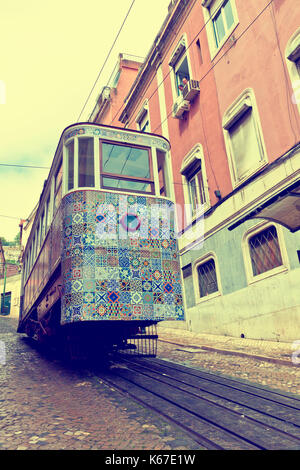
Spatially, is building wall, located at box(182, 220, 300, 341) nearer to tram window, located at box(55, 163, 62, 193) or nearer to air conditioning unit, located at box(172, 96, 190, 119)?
air conditioning unit, located at box(172, 96, 190, 119)

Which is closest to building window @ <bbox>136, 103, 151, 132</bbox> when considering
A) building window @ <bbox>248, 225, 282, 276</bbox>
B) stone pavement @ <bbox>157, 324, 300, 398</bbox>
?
building window @ <bbox>248, 225, 282, 276</bbox>

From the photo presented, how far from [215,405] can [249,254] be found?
19.9ft

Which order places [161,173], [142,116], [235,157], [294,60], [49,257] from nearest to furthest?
[161,173] < [49,257] < [294,60] < [235,157] < [142,116]

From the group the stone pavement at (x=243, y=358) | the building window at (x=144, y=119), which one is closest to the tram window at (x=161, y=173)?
the stone pavement at (x=243, y=358)

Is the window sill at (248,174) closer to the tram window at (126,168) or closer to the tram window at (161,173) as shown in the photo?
the tram window at (161,173)

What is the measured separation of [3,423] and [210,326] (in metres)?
8.42

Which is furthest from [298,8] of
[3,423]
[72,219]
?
[3,423]

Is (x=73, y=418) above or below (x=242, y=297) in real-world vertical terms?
below

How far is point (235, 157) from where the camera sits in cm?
1063

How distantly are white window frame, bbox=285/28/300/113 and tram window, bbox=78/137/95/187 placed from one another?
531 centimetres

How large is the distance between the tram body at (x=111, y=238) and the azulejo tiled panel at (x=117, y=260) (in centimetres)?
1

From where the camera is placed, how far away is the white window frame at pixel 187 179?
1185cm

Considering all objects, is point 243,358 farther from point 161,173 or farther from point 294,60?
point 294,60

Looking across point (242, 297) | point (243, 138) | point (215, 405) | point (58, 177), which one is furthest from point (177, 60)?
point (215, 405)
